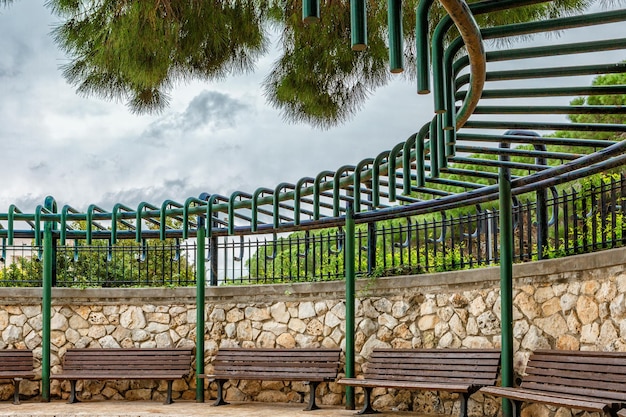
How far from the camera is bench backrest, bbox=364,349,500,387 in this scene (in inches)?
344

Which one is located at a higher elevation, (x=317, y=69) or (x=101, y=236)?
(x=317, y=69)

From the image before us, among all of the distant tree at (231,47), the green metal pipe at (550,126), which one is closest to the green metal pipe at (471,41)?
the green metal pipe at (550,126)

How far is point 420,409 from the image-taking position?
9844mm

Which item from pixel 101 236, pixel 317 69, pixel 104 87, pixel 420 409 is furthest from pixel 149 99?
pixel 420 409

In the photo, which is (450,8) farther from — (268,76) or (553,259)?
(268,76)

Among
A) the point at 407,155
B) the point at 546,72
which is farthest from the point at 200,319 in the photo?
the point at 546,72

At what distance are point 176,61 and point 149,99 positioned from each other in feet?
3.32

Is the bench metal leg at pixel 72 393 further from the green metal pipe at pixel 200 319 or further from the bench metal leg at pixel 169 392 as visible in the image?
the green metal pipe at pixel 200 319

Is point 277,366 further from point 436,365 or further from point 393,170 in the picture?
point 393,170

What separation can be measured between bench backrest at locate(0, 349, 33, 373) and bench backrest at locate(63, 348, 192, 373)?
1.60 feet

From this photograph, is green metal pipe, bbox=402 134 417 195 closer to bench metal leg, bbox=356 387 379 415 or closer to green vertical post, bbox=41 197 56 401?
bench metal leg, bbox=356 387 379 415

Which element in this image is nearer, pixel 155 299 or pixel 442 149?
pixel 442 149

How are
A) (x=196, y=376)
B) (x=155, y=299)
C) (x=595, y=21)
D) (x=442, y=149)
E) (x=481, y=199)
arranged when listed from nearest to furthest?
(x=595, y=21)
(x=442, y=149)
(x=481, y=199)
(x=196, y=376)
(x=155, y=299)

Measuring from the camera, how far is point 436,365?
9.28m
